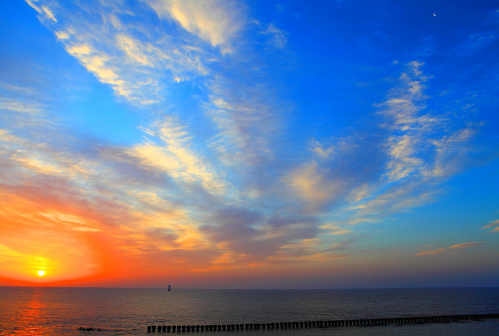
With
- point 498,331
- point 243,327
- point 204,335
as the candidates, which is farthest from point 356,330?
point 204,335

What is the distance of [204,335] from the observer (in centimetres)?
5228

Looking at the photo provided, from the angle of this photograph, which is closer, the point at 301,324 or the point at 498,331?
the point at 498,331

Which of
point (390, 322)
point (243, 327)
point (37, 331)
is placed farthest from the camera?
point (390, 322)

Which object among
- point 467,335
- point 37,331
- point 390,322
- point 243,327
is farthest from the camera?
point 390,322

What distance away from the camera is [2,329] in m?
55.6

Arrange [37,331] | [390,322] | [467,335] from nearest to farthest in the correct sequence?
[467,335] < [37,331] < [390,322]

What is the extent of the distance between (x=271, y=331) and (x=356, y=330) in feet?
55.2

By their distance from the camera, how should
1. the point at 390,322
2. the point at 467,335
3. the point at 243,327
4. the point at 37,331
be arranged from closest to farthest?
the point at 467,335, the point at 37,331, the point at 243,327, the point at 390,322

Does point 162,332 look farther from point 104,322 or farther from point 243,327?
point 104,322

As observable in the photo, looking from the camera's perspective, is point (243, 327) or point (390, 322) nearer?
point (243, 327)

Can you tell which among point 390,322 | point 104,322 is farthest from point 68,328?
point 390,322

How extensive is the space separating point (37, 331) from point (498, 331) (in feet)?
290

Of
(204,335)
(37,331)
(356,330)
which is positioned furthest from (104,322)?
(356,330)

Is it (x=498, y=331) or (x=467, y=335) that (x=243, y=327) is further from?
(x=498, y=331)
